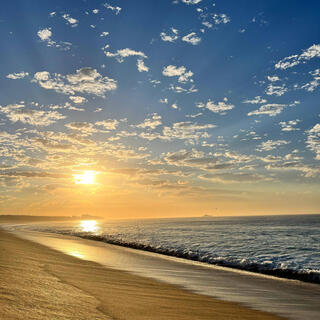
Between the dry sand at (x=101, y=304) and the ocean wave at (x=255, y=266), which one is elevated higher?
the dry sand at (x=101, y=304)

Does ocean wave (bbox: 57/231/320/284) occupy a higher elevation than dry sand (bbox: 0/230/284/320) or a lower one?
lower

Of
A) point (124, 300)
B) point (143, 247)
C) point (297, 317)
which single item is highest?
point (124, 300)

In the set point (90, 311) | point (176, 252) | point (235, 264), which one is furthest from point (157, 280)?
point (176, 252)

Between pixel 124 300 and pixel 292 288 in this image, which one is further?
pixel 292 288

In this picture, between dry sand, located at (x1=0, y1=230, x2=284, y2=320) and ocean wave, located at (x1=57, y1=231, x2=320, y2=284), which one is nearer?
dry sand, located at (x1=0, y1=230, x2=284, y2=320)

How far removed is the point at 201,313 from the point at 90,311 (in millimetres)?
3093

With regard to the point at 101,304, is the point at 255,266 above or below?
below

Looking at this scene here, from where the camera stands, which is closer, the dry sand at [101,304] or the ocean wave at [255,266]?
the dry sand at [101,304]

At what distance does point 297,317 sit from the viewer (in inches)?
319

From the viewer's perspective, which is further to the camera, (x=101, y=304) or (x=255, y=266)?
(x=255, y=266)

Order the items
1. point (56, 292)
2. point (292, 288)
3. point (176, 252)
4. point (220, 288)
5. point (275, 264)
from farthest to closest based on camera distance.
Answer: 1. point (176, 252)
2. point (275, 264)
3. point (292, 288)
4. point (220, 288)
5. point (56, 292)

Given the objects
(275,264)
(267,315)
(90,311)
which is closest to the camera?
(90,311)

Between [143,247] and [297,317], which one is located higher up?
[297,317]

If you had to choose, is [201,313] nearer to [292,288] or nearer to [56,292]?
[56,292]
